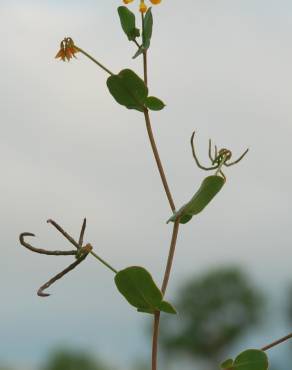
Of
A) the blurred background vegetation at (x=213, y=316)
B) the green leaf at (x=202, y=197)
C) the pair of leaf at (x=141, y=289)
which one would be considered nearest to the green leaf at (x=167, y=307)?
the pair of leaf at (x=141, y=289)

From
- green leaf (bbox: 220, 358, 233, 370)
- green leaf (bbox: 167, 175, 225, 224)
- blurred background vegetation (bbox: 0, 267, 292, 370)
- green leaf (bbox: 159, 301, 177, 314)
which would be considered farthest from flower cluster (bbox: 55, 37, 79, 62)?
blurred background vegetation (bbox: 0, 267, 292, 370)

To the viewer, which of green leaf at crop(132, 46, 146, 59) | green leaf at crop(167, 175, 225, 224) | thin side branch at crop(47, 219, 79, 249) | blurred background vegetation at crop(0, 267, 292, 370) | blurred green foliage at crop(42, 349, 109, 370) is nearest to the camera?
thin side branch at crop(47, 219, 79, 249)

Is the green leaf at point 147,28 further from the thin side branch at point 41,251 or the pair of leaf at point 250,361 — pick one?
the pair of leaf at point 250,361

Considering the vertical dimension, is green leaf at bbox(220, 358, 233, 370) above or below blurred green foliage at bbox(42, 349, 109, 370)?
below

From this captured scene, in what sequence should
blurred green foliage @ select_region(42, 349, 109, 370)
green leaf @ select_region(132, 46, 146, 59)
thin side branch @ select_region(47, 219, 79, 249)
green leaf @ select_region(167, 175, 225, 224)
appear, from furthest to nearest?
blurred green foliage @ select_region(42, 349, 109, 370) < green leaf @ select_region(132, 46, 146, 59) < green leaf @ select_region(167, 175, 225, 224) < thin side branch @ select_region(47, 219, 79, 249)

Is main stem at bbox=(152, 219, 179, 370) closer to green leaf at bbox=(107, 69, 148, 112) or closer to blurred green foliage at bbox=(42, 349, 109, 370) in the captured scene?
green leaf at bbox=(107, 69, 148, 112)

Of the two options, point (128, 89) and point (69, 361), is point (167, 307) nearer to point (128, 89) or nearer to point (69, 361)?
point (128, 89)

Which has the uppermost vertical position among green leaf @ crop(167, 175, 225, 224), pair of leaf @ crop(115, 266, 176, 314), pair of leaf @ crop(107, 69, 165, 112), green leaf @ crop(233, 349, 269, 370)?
pair of leaf @ crop(107, 69, 165, 112)

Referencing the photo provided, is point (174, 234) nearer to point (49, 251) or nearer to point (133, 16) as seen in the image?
point (49, 251)
